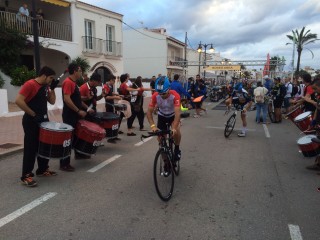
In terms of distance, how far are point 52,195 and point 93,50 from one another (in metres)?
19.8

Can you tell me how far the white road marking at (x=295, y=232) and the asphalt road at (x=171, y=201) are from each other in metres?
0.01

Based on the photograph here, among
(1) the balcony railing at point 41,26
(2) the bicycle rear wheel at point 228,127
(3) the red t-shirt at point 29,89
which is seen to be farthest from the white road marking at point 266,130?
(1) the balcony railing at point 41,26

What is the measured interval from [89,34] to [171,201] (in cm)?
2096

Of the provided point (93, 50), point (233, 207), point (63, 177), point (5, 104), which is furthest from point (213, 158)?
point (93, 50)

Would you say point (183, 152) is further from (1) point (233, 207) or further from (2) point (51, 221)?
(2) point (51, 221)

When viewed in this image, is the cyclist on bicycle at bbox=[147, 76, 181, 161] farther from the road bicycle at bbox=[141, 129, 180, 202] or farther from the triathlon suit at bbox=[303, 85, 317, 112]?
the triathlon suit at bbox=[303, 85, 317, 112]

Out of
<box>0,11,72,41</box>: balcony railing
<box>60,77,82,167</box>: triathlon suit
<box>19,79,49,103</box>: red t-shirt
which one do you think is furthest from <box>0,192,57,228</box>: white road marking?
<box>0,11,72,41</box>: balcony railing

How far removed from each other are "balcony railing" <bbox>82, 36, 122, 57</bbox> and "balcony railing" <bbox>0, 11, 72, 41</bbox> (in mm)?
1469

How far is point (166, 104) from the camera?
5332 millimetres

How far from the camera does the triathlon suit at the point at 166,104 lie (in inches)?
205

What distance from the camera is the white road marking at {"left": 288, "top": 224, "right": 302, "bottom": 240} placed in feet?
11.8

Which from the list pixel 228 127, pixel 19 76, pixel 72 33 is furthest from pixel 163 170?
pixel 72 33

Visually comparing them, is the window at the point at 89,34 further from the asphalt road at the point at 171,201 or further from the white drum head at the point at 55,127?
the white drum head at the point at 55,127

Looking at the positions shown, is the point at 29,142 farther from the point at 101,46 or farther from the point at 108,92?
the point at 101,46
